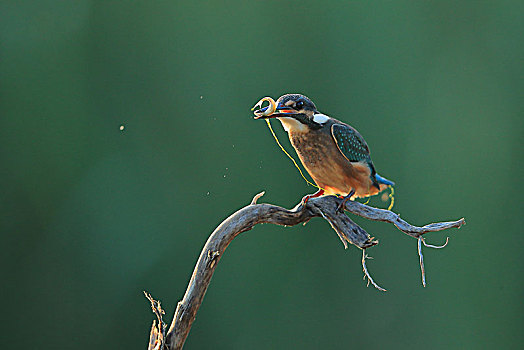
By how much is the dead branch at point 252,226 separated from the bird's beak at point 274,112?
21cm

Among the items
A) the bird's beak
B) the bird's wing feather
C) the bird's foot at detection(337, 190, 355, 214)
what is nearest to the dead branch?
the bird's foot at detection(337, 190, 355, 214)

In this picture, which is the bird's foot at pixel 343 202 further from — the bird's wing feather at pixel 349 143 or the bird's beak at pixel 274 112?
the bird's beak at pixel 274 112

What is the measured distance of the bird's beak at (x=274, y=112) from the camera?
3.97 feet

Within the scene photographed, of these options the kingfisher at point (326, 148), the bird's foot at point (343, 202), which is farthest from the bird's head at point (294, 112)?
the bird's foot at point (343, 202)

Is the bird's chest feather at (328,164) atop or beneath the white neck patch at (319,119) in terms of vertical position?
beneath

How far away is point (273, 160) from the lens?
7.89 ft

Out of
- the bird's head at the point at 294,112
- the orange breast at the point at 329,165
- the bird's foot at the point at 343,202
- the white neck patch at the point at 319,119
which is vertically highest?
the bird's head at the point at 294,112

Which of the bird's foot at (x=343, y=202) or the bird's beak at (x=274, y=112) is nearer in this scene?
the bird's beak at (x=274, y=112)

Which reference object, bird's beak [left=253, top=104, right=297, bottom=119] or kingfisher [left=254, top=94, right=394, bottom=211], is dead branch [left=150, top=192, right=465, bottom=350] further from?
bird's beak [left=253, top=104, right=297, bottom=119]

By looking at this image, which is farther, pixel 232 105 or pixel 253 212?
pixel 232 105

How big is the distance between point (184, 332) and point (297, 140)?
507mm

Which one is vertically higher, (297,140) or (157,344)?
(297,140)

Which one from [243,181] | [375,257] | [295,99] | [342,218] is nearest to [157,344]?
[342,218]

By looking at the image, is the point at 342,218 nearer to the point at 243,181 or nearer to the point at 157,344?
the point at 157,344
